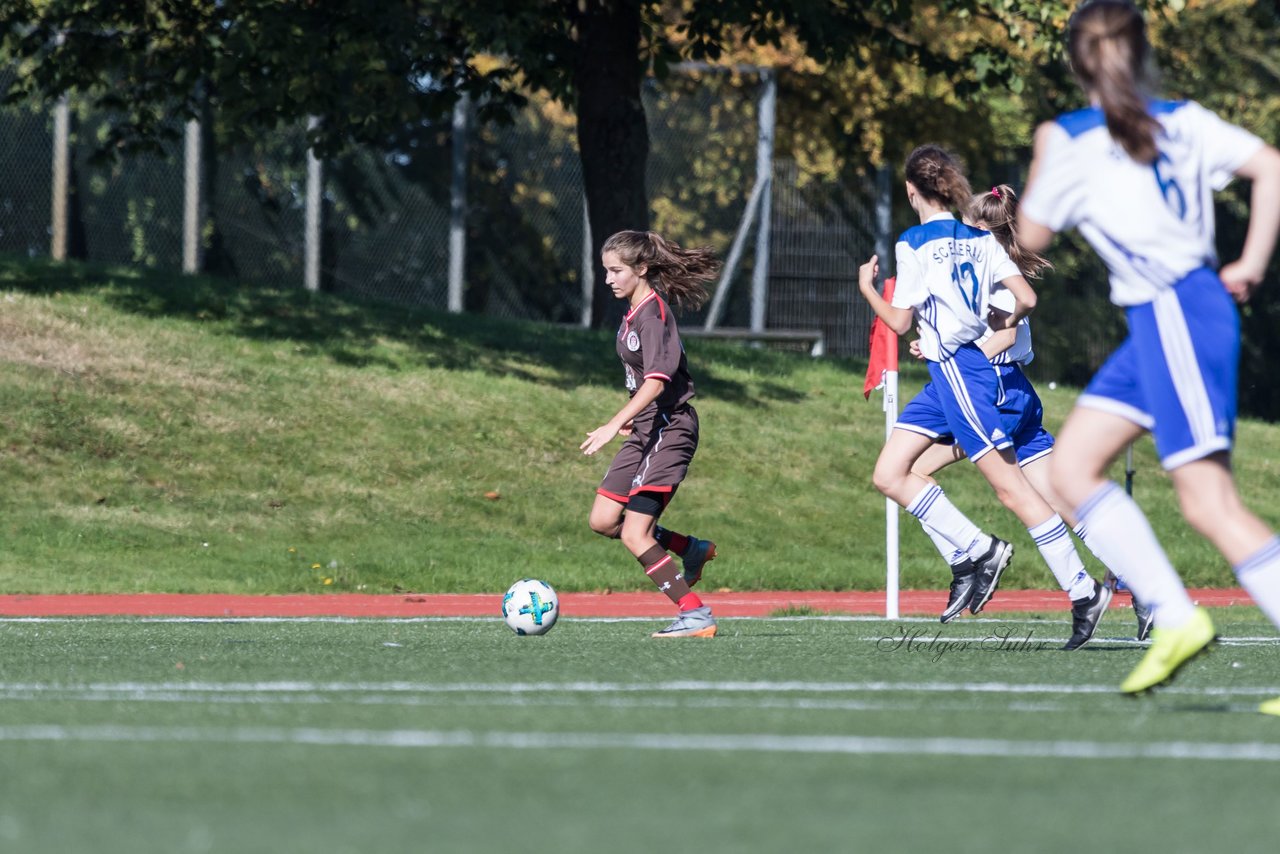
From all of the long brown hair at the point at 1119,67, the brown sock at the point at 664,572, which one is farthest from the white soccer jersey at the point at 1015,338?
the long brown hair at the point at 1119,67

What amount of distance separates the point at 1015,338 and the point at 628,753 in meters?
4.58

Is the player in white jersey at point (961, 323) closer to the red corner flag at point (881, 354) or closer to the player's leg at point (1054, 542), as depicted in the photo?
the player's leg at point (1054, 542)

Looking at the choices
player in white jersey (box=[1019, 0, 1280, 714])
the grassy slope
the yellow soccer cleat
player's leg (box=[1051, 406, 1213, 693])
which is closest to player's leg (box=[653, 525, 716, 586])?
player's leg (box=[1051, 406, 1213, 693])

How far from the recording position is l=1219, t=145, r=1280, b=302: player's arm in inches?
208

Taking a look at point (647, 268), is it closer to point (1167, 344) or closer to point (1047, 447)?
point (1047, 447)

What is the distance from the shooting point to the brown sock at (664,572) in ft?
29.9

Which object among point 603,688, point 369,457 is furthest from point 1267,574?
point 369,457

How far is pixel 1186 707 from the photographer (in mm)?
5781

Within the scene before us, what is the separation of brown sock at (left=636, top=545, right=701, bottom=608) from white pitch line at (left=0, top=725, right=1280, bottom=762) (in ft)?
13.5

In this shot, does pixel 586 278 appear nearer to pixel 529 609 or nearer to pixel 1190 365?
pixel 529 609

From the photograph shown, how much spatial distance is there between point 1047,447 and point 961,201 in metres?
1.20

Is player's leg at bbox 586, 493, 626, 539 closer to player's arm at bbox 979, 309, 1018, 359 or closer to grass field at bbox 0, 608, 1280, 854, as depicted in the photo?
grass field at bbox 0, 608, 1280, 854

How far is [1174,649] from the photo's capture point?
5.39 m

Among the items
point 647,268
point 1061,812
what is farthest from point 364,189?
point 1061,812
